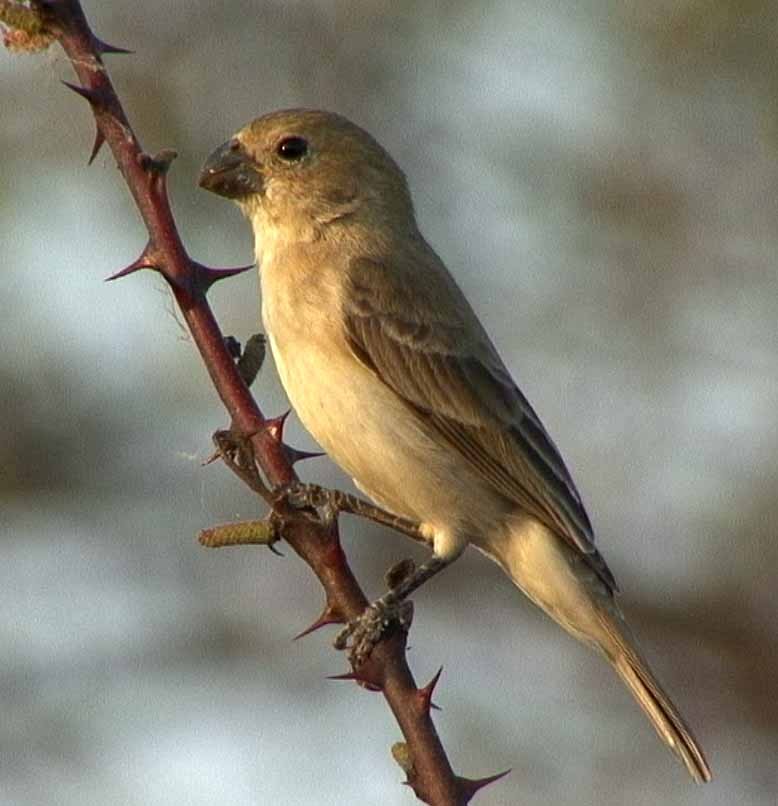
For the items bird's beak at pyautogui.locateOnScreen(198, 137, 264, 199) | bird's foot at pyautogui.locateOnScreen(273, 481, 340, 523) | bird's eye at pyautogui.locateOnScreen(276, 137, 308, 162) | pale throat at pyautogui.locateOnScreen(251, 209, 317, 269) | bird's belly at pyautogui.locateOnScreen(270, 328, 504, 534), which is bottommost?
bird's foot at pyautogui.locateOnScreen(273, 481, 340, 523)

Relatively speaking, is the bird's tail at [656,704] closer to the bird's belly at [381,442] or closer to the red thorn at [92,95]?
the bird's belly at [381,442]

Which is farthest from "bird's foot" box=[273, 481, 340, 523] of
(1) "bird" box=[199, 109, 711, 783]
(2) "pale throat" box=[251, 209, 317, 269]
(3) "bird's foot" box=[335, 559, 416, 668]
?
(2) "pale throat" box=[251, 209, 317, 269]

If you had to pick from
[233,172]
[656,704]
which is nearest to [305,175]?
[233,172]

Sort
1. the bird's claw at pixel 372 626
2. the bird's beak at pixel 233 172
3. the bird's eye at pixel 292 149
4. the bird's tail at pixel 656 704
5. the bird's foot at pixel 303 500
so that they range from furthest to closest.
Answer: the bird's eye at pixel 292 149, the bird's beak at pixel 233 172, the bird's tail at pixel 656 704, the bird's claw at pixel 372 626, the bird's foot at pixel 303 500

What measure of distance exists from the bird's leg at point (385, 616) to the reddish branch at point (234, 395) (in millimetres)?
94

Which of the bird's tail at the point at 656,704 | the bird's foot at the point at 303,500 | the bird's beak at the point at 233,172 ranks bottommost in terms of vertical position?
the bird's tail at the point at 656,704

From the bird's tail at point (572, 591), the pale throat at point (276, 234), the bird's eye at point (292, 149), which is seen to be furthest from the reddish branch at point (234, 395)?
the bird's eye at point (292, 149)

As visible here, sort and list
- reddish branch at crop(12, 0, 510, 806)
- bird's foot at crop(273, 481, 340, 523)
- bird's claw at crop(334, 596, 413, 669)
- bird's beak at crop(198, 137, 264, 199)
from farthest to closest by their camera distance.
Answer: bird's beak at crop(198, 137, 264, 199)
bird's claw at crop(334, 596, 413, 669)
bird's foot at crop(273, 481, 340, 523)
reddish branch at crop(12, 0, 510, 806)

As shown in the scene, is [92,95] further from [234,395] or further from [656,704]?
[656,704]

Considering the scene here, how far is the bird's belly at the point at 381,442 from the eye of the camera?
608 centimetres

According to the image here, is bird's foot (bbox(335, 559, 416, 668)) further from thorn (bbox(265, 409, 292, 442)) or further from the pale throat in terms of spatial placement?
the pale throat

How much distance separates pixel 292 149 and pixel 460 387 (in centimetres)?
111

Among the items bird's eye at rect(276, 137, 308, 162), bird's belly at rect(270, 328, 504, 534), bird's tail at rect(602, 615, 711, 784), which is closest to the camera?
bird's tail at rect(602, 615, 711, 784)

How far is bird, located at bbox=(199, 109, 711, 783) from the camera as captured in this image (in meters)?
6.14
